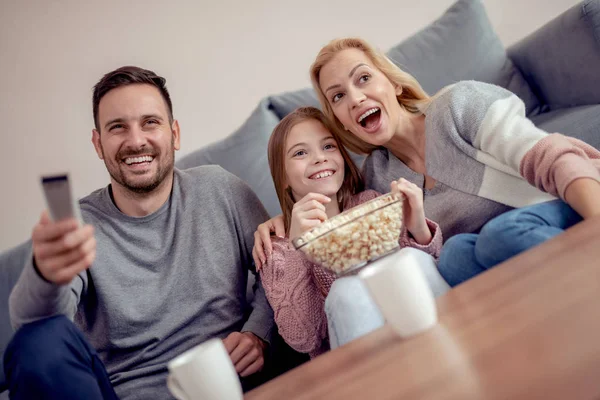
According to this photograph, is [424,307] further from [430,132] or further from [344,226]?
[430,132]

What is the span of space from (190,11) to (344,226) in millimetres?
1511

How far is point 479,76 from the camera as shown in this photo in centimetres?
193

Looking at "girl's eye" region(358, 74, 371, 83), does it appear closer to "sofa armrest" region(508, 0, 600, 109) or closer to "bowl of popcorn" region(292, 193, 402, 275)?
"bowl of popcorn" region(292, 193, 402, 275)

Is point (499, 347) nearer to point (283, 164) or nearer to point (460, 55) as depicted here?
point (283, 164)

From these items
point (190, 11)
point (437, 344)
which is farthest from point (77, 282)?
point (190, 11)

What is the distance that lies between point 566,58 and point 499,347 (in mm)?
1553

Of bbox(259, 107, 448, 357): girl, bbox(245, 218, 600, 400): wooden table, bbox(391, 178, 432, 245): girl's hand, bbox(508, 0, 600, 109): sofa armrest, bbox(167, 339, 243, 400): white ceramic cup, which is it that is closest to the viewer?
bbox(245, 218, 600, 400): wooden table

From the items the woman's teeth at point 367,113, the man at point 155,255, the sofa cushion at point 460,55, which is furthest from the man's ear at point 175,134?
the sofa cushion at point 460,55

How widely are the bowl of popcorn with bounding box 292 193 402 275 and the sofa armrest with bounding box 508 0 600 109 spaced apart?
1.17 metres

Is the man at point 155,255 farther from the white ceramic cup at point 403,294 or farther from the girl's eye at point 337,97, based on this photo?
the white ceramic cup at point 403,294

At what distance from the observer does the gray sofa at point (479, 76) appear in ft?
5.45

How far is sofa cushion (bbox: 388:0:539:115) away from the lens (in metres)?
1.89

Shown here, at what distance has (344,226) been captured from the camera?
0.89 meters

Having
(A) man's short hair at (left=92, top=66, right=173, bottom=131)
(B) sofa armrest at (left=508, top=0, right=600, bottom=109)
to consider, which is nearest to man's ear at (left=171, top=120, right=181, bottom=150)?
(A) man's short hair at (left=92, top=66, right=173, bottom=131)
